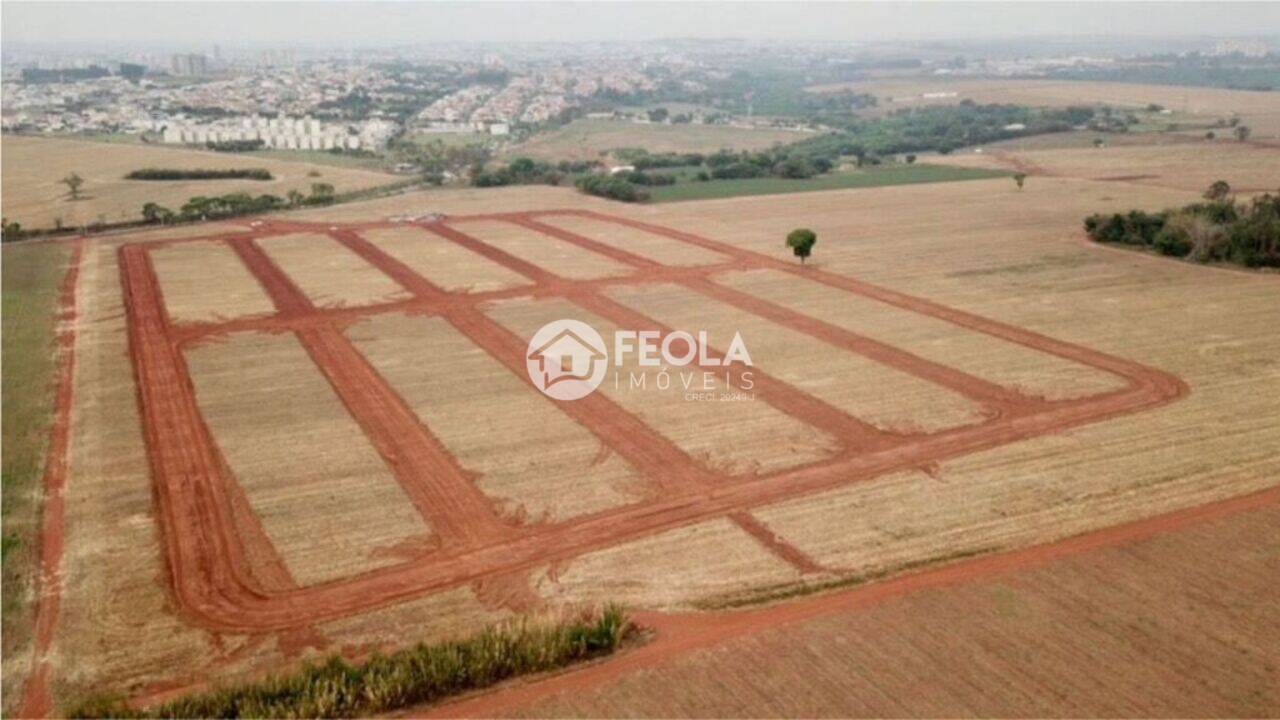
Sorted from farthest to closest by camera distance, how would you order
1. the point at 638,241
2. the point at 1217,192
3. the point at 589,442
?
the point at 1217,192, the point at 638,241, the point at 589,442

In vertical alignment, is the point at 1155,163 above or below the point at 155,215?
above

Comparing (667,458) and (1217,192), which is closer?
(667,458)

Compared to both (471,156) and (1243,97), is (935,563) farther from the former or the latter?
(1243,97)

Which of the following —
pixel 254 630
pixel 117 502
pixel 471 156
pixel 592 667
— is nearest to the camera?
pixel 592 667

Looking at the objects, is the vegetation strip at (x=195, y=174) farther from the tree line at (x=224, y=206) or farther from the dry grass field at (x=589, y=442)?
the dry grass field at (x=589, y=442)

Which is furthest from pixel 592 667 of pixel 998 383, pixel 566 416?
pixel 998 383

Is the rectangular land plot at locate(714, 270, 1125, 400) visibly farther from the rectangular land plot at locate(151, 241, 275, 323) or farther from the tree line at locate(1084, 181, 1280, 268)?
the rectangular land plot at locate(151, 241, 275, 323)

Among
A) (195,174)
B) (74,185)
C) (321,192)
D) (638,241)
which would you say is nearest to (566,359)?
(638,241)

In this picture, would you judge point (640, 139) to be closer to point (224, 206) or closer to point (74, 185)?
point (224, 206)

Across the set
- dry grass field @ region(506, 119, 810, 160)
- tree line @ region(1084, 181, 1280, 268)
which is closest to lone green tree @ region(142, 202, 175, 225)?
dry grass field @ region(506, 119, 810, 160)
